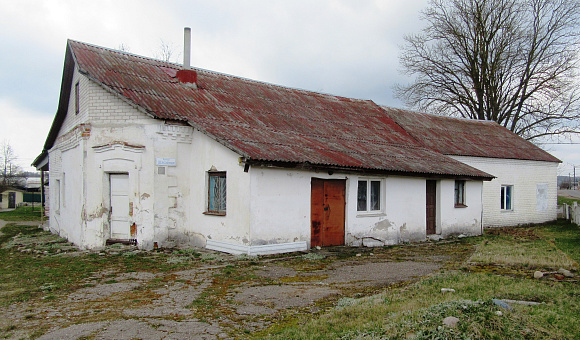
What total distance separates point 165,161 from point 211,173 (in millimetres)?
1332

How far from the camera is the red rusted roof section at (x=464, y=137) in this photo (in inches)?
797

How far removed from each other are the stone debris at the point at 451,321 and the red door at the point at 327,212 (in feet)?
25.3

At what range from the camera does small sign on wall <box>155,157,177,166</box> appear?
40.3ft

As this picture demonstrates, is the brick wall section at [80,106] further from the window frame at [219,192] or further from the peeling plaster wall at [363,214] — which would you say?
the peeling plaster wall at [363,214]

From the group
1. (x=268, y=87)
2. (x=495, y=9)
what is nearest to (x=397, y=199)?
(x=268, y=87)

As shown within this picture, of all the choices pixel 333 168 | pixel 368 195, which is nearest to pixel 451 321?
pixel 333 168

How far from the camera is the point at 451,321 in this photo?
15.3 ft

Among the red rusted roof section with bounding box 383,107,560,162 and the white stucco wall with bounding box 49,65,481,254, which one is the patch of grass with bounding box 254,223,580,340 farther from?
the red rusted roof section with bounding box 383,107,560,162

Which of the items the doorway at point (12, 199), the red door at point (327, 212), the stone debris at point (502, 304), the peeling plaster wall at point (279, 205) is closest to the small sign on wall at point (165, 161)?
the peeling plaster wall at point (279, 205)

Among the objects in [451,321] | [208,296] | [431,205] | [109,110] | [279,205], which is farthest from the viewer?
[431,205]

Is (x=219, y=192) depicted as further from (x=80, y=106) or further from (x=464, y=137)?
(x=464, y=137)

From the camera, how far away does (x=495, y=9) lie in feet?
100

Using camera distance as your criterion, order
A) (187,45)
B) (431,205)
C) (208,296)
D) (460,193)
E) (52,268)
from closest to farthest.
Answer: (208,296) → (52,268) → (187,45) → (431,205) → (460,193)

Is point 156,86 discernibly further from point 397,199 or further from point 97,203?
point 397,199
